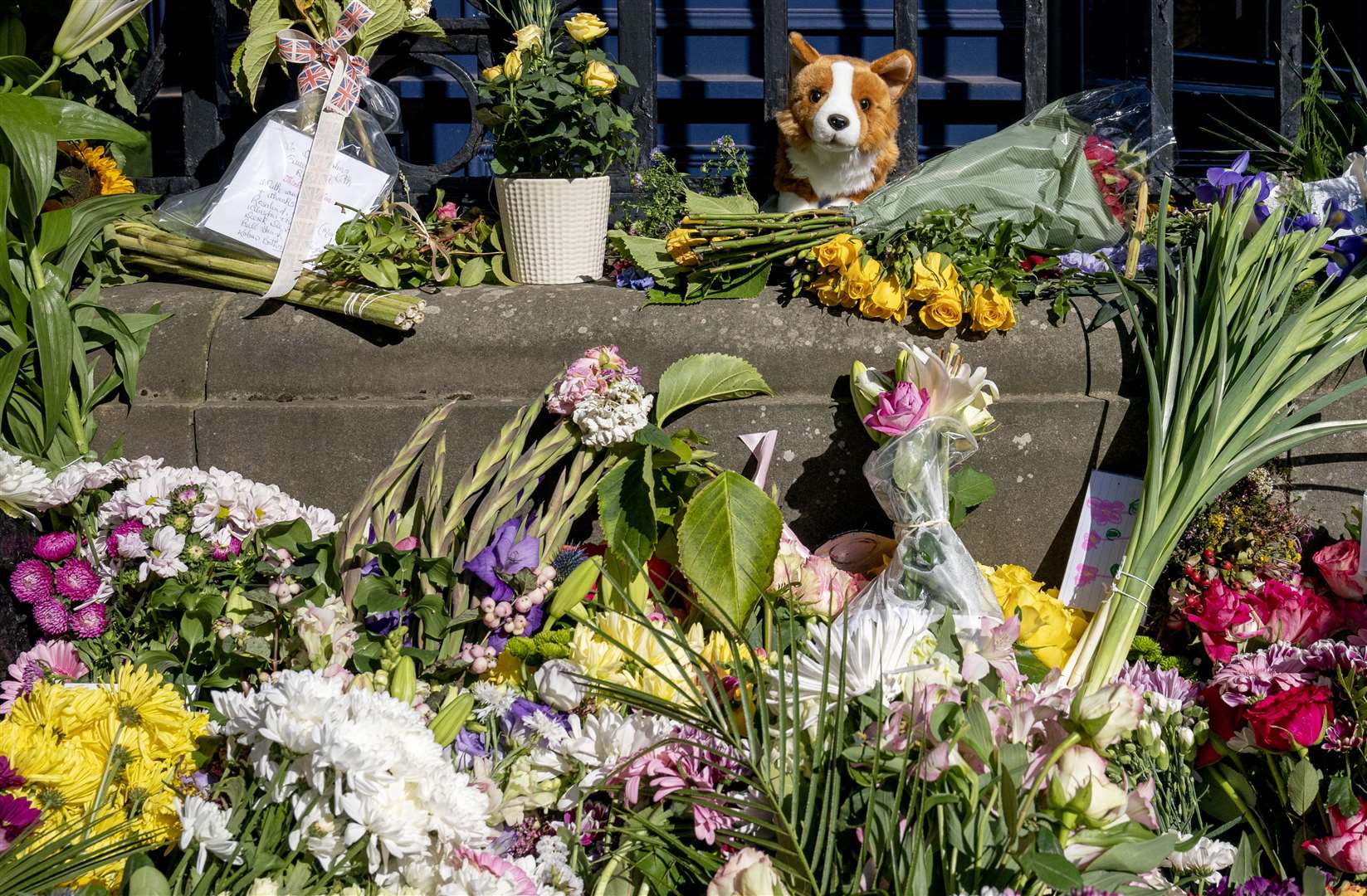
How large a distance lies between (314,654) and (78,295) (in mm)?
1336

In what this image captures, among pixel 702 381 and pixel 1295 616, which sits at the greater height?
pixel 702 381

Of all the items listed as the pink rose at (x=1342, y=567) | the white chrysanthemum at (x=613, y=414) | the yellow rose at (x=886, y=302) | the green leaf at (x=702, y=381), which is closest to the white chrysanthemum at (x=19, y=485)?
the white chrysanthemum at (x=613, y=414)

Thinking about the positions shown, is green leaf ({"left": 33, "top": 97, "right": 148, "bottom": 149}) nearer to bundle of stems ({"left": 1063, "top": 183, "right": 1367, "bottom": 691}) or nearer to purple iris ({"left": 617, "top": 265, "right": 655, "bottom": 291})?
purple iris ({"left": 617, "top": 265, "right": 655, "bottom": 291})

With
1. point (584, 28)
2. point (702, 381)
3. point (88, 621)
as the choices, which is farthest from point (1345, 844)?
point (584, 28)

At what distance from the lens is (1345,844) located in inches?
60.8

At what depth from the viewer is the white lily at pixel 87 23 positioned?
2570mm

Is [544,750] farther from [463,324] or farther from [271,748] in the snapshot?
[463,324]

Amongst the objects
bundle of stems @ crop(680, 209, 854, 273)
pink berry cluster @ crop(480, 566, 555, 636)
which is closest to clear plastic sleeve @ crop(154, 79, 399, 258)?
bundle of stems @ crop(680, 209, 854, 273)

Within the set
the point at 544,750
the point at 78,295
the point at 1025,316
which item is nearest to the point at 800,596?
the point at 544,750

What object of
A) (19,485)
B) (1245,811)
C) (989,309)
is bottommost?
(1245,811)

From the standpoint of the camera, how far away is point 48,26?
319 cm

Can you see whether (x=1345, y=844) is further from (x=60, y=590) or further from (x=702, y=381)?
(x=60, y=590)

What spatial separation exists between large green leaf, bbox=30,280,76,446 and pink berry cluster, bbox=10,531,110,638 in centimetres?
37

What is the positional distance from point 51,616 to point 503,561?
0.79 m
